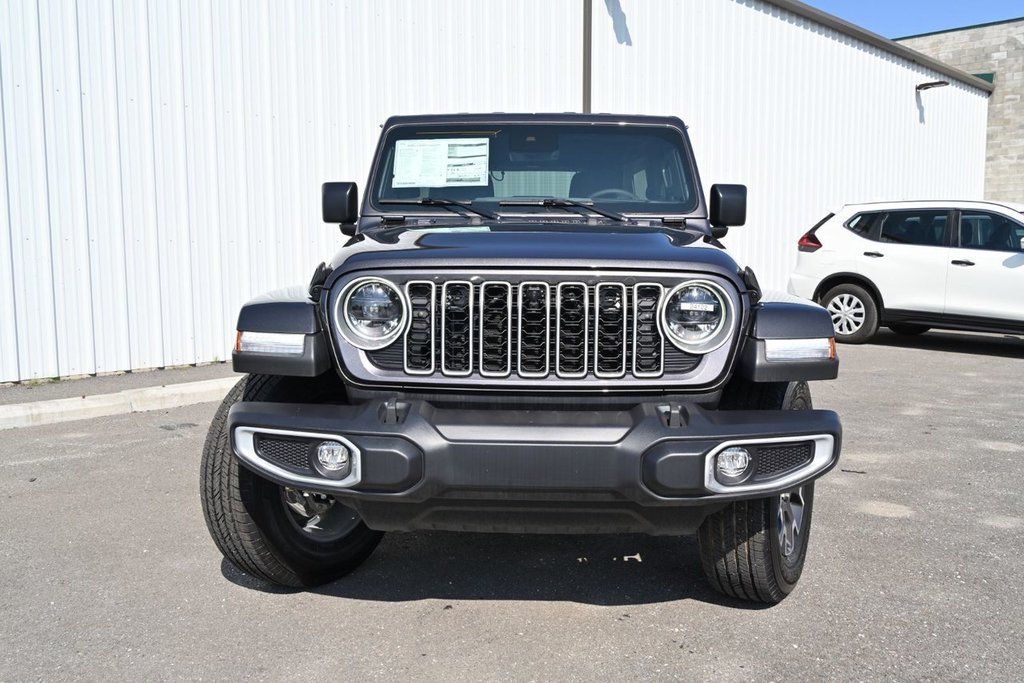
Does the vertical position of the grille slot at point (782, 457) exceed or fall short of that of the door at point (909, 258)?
it falls short

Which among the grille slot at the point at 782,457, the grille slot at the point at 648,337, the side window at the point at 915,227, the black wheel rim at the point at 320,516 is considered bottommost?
the black wheel rim at the point at 320,516

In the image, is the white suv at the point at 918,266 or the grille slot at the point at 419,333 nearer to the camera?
the grille slot at the point at 419,333

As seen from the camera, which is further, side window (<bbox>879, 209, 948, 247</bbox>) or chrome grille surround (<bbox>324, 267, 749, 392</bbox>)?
side window (<bbox>879, 209, 948, 247</bbox>)

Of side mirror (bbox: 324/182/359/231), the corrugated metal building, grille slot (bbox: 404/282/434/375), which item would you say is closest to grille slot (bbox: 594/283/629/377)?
grille slot (bbox: 404/282/434/375)

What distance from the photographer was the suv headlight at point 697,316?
2.66 m

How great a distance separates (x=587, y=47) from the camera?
11492 millimetres

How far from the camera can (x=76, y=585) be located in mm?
3311

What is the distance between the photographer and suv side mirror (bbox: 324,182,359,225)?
13.1 feet

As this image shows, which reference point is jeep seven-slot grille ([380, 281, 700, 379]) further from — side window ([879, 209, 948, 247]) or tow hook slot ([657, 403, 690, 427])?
side window ([879, 209, 948, 247])

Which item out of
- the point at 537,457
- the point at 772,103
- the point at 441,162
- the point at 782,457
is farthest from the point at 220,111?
the point at 772,103

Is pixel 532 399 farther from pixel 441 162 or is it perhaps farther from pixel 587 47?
pixel 587 47

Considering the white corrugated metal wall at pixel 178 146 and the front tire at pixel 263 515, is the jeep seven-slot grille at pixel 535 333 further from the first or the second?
the white corrugated metal wall at pixel 178 146

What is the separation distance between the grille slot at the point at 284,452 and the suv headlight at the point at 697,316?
44.8 inches

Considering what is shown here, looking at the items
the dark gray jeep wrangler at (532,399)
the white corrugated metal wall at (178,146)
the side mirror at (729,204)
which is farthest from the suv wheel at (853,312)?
the dark gray jeep wrangler at (532,399)
